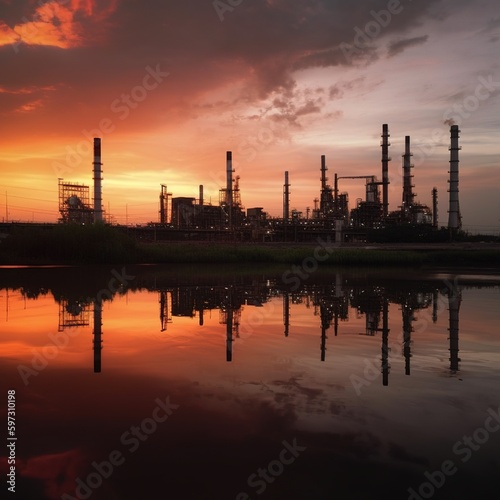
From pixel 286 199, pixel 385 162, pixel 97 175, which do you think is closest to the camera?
pixel 97 175

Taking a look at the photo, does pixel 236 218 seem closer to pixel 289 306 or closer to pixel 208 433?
pixel 289 306

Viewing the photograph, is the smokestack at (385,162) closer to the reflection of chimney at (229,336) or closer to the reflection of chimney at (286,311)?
Result: the reflection of chimney at (286,311)

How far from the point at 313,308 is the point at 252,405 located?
833 cm

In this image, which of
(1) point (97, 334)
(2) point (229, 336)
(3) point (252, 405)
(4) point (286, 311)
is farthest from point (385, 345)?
(1) point (97, 334)

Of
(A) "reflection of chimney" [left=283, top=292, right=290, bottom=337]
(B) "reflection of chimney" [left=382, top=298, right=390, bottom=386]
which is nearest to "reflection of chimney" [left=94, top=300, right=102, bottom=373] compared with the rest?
(A) "reflection of chimney" [left=283, top=292, right=290, bottom=337]

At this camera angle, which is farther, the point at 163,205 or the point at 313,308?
the point at 163,205

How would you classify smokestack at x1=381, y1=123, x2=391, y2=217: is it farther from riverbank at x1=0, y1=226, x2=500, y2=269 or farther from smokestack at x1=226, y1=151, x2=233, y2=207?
riverbank at x1=0, y1=226, x2=500, y2=269

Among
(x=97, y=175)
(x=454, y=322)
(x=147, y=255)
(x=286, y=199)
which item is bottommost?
(x=454, y=322)

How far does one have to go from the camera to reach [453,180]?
2259 inches

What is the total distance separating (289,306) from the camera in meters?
13.8

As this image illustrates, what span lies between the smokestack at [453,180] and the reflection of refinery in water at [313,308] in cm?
4126

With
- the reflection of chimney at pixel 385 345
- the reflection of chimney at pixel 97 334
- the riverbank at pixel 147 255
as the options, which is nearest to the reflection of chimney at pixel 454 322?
the reflection of chimney at pixel 385 345

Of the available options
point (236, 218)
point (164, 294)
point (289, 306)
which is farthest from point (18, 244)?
point (236, 218)

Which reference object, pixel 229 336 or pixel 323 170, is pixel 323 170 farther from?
pixel 229 336
